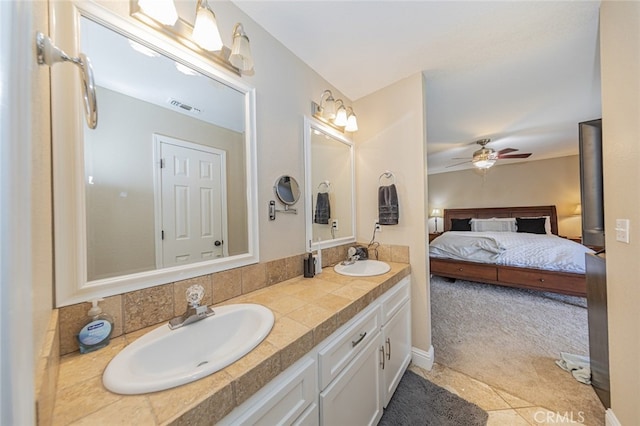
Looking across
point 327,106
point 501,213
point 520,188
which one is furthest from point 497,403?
point 520,188

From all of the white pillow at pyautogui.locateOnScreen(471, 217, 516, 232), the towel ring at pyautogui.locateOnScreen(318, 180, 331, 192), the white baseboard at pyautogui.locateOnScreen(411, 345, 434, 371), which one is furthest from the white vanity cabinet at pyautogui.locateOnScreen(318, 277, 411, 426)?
the white pillow at pyautogui.locateOnScreen(471, 217, 516, 232)

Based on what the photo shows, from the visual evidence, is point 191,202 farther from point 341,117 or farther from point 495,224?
point 495,224

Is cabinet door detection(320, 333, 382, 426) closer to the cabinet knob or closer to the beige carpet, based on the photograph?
the cabinet knob

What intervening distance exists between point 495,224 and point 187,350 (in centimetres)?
585

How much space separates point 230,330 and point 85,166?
0.84 meters

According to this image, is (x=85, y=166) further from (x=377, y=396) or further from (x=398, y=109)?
(x=398, y=109)

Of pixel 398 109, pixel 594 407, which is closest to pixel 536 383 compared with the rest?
pixel 594 407

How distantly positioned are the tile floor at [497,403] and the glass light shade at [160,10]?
262cm

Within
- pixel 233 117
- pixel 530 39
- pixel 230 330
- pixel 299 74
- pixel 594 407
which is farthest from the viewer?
pixel 299 74

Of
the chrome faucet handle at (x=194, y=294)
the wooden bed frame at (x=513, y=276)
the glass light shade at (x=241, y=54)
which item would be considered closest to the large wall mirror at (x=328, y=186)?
the glass light shade at (x=241, y=54)

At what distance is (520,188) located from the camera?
4.91 m

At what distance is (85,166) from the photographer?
774 millimetres

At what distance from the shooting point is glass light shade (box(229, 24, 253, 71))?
1082mm

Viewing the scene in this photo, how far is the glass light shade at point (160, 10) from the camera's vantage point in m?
0.86
